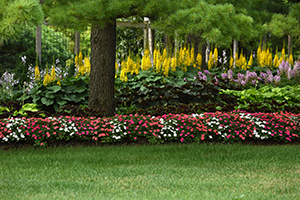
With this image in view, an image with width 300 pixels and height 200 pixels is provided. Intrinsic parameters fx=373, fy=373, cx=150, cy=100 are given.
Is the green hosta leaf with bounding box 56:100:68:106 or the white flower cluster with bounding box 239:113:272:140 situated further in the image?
the green hosta leaf with bounding box 56:100:68:106

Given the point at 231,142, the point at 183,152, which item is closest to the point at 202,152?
the point at 183,152

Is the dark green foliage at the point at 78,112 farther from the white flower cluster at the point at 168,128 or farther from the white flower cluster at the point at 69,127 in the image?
the white flower cluster at the point at 168,128

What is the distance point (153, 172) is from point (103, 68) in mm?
2800

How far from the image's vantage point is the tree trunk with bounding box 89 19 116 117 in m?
6.72

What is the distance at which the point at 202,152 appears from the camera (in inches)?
225

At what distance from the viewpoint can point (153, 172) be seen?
4551 mm

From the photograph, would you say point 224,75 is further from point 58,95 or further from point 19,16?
point 19,16

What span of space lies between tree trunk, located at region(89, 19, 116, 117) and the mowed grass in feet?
3.88

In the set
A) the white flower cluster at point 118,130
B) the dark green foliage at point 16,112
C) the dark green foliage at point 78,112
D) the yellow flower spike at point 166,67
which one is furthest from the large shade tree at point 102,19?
the yellow flower spike at point 166,67

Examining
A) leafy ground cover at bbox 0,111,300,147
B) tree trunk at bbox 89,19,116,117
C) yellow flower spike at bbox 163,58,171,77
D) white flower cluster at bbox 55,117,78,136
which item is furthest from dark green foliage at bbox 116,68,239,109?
white flower cluster at bbox 55,117,78,136

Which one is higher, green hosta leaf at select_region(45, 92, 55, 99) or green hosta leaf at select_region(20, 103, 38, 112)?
green hosta leaf at select_region(45, 92, 55, 99)

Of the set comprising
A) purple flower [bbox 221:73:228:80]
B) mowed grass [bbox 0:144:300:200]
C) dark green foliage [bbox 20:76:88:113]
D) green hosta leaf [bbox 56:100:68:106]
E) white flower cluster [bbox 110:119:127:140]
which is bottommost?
mowed grass [bbox 0:144:300:200]

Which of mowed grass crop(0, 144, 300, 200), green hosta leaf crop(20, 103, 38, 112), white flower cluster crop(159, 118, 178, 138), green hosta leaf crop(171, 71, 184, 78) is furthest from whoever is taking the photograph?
green hosta leaf crop(171, 71, 184, 78)

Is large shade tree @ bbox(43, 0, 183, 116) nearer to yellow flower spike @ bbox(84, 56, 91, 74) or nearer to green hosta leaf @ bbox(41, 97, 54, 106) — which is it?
green hosta leaf @ bbox(41, 97, 54, 106)
